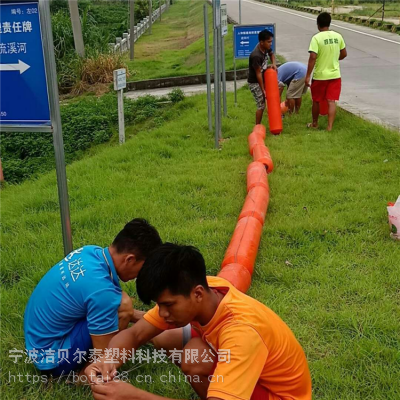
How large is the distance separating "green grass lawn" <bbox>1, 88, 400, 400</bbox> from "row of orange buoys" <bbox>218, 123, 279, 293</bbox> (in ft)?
0.52

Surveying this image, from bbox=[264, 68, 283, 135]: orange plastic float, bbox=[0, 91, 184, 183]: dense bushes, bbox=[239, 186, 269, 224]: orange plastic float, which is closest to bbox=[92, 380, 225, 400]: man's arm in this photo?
bbox=[239, 186, 269, 224]: orange plastic float

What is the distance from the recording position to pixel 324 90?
7.14 metres

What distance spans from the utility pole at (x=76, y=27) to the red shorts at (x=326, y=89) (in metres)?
9.30

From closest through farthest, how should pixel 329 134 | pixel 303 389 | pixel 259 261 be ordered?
1. pixel 303 389
2. pixel 259 261
3. pixel 329 134

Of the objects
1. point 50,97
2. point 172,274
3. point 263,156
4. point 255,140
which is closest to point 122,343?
point 172,274

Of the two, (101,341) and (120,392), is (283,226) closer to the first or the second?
(101,341)

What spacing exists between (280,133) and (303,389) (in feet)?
18.5

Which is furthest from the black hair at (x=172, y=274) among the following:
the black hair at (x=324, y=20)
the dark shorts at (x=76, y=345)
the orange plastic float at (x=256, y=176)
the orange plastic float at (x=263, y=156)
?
the black hair at (x=324, y=20)

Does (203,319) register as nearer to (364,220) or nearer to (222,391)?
(222,391)

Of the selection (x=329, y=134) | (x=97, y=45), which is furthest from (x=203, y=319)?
(x=97, y=45)

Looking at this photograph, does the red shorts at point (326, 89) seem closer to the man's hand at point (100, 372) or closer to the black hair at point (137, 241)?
the black hair at point (137, 241)

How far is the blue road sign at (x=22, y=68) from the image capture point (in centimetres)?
254

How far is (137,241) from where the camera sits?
2.51m

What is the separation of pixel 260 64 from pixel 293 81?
103cm
